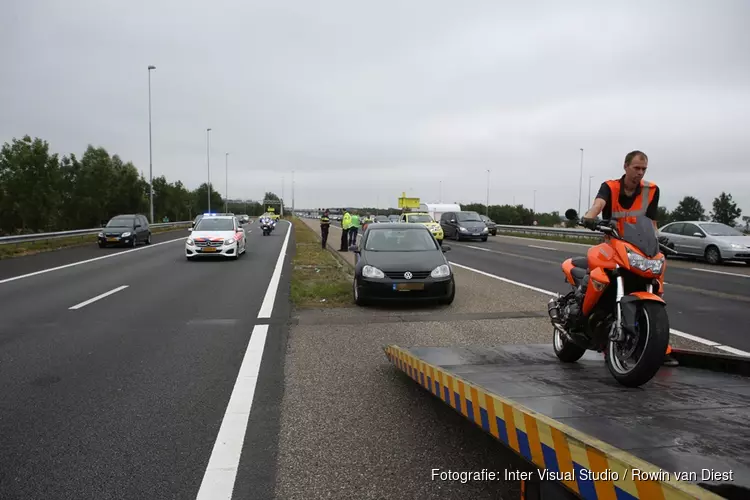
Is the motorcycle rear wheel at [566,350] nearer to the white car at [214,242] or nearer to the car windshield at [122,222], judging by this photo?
the white car at [214,242]

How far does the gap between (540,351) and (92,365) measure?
15.8 ft

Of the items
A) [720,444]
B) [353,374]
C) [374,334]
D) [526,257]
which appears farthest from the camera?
[526,257]

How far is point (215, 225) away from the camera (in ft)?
68.9

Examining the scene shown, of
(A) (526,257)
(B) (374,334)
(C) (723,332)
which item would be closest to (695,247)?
(A) (526,257)

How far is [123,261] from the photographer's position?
18.6m

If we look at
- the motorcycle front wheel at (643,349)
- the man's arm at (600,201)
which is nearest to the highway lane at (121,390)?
the motorcycle front wheel at (643,349)

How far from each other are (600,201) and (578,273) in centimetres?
84

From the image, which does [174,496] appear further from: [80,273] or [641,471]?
[80,273]

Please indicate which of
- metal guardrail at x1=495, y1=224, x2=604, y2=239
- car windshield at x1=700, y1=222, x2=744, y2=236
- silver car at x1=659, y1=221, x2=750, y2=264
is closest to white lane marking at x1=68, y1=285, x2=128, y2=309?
silver car at x1=659, y1=221, x2=750, y2=264

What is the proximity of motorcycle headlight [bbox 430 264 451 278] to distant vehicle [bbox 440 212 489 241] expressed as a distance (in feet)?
74.1

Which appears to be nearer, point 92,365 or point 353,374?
point 353,374

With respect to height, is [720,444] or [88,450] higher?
[720,444]

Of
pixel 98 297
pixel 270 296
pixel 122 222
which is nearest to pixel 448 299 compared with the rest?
pixel 270 296

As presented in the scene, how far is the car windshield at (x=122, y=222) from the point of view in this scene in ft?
86.0
